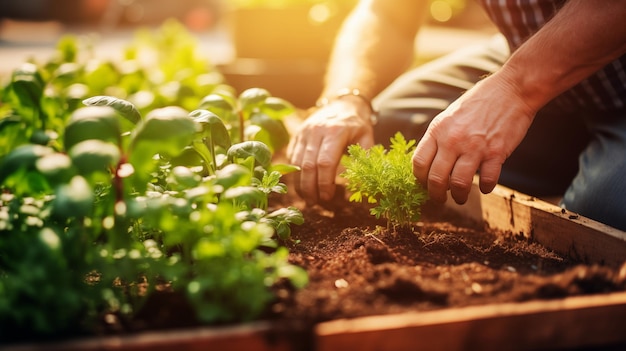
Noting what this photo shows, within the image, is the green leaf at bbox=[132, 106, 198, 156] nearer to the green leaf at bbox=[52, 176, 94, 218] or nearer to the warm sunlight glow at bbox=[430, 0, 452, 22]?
the green leaf at bbox=[52, 176, 94, 218]

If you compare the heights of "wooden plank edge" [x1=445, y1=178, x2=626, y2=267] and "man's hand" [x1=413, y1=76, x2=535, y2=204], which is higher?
Result: "man's hand" [x1=413, y1=76, x2=535, y2=204]

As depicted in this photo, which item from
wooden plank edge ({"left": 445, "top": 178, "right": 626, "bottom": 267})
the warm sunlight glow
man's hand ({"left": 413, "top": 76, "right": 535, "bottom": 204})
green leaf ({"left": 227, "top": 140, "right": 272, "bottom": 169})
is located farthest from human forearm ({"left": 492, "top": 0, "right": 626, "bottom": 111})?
the warm sunlight glow

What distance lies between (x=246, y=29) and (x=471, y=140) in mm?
3422

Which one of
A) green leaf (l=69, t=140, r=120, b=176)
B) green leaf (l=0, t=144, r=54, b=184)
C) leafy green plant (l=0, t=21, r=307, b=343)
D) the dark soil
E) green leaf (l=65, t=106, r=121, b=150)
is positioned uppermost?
green leaf (l=65, t=106, r=121, b=150)

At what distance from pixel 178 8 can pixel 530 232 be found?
11604 millimetres

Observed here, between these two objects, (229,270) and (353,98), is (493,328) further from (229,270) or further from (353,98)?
(353,98)

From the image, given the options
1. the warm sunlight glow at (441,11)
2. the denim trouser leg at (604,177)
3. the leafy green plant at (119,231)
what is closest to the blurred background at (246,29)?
the warm sunlight glow at (441,11)

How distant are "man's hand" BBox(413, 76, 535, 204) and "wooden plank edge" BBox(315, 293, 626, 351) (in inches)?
21.6

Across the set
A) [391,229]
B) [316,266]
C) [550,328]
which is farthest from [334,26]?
[550,328]

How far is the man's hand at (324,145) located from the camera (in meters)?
2.07

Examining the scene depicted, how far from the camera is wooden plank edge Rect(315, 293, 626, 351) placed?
1.16 meters

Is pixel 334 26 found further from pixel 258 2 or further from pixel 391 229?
pixel 391 229

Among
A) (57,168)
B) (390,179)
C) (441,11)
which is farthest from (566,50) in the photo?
(441,11)

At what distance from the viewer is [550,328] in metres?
1.21
